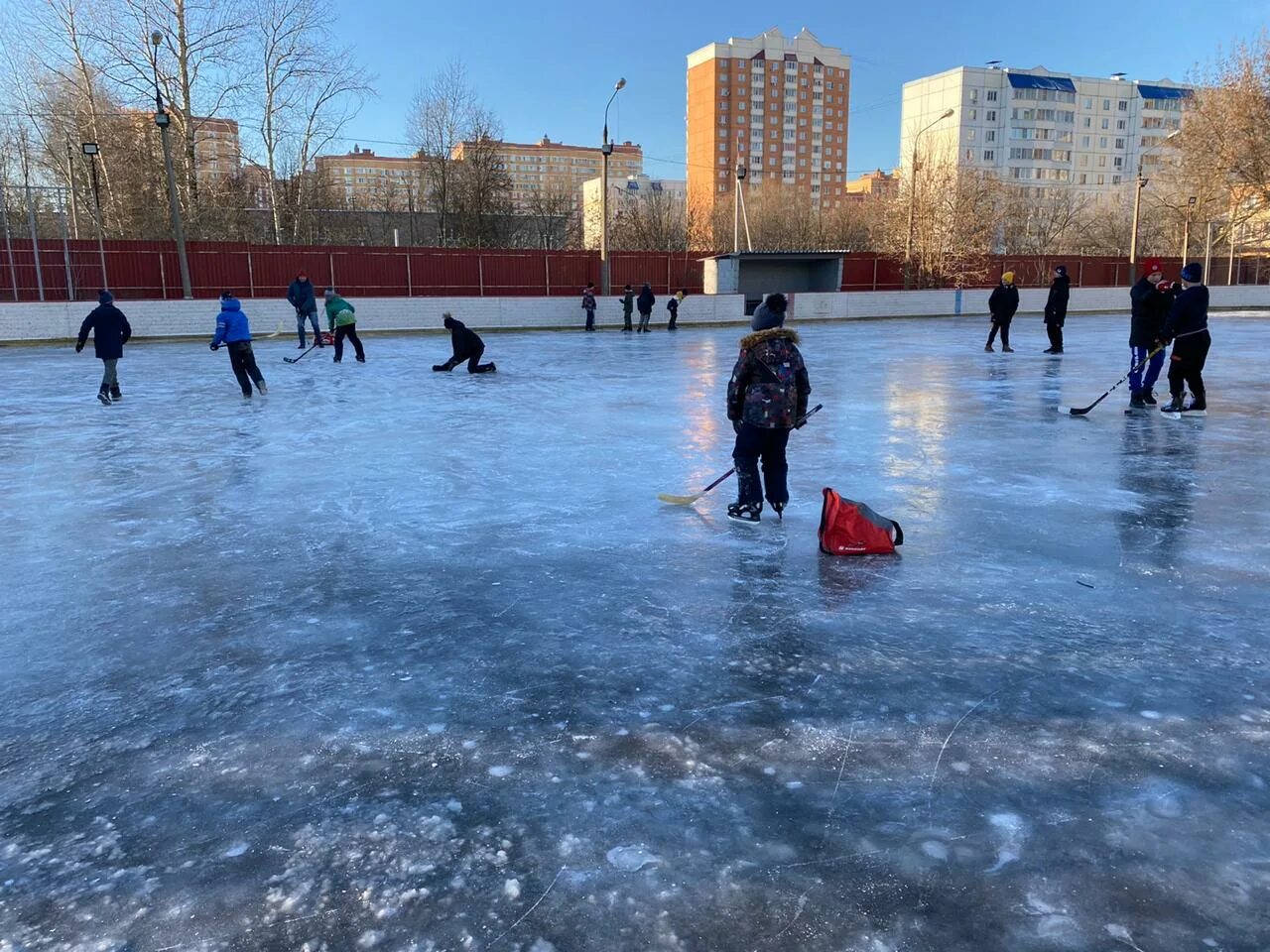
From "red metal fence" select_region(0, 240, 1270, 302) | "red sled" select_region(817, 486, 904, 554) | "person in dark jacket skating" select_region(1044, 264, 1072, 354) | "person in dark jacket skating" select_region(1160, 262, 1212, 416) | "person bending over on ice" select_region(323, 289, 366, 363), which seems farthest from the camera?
"red metal fence" select_region(0, 240, 1270, 302)

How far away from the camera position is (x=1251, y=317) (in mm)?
35281

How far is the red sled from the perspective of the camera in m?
5.23

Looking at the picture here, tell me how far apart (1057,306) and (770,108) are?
126138 millimetres

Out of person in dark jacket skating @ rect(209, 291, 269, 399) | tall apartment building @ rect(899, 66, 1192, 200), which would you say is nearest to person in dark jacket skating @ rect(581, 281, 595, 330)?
person in dark jacket skating @ rect(209, 291, 269, 399)

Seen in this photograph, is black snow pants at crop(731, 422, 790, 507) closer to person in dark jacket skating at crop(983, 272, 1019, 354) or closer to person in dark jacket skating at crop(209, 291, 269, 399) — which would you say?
person in dark jacket skating at crop(209, 291, 269, 399)

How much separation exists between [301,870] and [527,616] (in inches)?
76.9

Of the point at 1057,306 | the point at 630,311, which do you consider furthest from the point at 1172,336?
the point at 630,311

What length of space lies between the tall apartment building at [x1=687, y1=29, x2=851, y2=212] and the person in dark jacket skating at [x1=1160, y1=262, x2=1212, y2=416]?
121 m

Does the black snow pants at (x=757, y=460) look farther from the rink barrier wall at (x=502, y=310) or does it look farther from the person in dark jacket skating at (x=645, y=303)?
the rink barrier wall at (x=502, y=310)

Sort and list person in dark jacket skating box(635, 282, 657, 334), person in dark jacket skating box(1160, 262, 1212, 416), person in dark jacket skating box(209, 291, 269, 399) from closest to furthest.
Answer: person in dark jacket skating box(1160, 262, 1212, 416), person in dark jacket skating box(209, 291, 269, 399), person in dark jacket skating box(635, 282, 657, 334)

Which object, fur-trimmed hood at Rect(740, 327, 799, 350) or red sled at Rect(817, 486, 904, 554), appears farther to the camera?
fur-trimmed hood at Rect(740, 327, 799, 350)

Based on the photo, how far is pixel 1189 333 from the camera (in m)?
9.69

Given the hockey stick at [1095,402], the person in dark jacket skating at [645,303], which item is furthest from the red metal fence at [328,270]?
the hockey stick at [1095,402]

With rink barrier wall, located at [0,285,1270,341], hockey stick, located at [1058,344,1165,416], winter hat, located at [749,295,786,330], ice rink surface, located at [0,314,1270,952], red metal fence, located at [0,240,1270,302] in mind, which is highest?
red metal fence, located at [0,240,1270,302]
